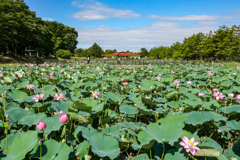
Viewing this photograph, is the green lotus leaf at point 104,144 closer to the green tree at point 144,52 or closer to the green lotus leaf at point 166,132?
the green lotus leaf at point 166,132

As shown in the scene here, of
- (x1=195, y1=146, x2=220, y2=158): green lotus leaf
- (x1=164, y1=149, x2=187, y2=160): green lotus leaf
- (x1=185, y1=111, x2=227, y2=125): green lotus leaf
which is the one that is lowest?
(x1=164, y1=149, x2=187, y2=160): green lotus leaf

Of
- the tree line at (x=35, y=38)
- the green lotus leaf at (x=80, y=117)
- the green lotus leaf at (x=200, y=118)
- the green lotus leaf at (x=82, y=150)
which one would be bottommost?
the green lotus leaf at (x=82, y=150)

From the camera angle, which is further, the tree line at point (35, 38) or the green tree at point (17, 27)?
the tree line at point (35, 38)

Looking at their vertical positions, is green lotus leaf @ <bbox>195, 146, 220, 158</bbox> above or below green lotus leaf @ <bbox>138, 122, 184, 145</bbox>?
below

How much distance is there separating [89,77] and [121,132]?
2.68 meters

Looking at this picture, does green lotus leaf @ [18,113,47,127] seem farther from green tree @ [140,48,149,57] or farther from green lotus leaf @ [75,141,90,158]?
green tree @ [140,48,149,57]

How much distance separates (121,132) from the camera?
1349 mm

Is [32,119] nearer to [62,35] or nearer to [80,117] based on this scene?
[80,117]

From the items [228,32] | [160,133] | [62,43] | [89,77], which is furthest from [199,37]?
[160,133]

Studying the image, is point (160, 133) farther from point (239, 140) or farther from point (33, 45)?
point (33, 45)

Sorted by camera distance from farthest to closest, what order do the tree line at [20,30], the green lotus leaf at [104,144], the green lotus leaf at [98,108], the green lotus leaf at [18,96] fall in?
the tree line at [20,30], the green lotus leaf at [18,96], the green lotus leaf at [98,108], the green lotus leaf at [104,144]

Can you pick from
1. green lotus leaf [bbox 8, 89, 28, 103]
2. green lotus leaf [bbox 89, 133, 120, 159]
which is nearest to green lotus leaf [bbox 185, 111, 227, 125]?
green lotus leaf [bbox 89, 133, 120, 159]

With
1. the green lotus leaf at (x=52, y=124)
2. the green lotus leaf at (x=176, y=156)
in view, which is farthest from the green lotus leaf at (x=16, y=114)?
the green lotus leaf at (x=176, y=156)

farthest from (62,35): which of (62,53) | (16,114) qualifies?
(16,114)
